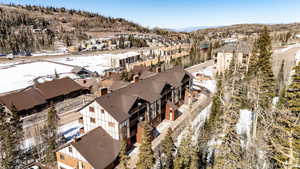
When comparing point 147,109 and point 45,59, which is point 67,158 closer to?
point 147,109

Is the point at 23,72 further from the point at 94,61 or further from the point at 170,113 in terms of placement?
the point at 170,113

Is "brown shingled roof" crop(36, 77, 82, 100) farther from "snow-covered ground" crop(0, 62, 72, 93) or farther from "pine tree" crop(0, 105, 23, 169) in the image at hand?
"pine tree" crop(0, 105, 23, 169)

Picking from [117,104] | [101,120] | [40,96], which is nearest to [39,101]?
[40,96]

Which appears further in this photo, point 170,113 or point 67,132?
point 170,113

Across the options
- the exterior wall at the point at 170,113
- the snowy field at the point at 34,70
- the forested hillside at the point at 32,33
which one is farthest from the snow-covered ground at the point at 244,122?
the forested hillside at the point at 32,33

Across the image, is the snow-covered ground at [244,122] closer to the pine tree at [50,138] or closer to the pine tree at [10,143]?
the pine tree at [50,138]

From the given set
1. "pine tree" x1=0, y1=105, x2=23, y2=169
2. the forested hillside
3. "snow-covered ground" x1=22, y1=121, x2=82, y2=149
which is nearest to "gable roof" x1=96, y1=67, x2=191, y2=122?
"snow-covered ground" x1=22, y1=121, x2=82, y2=149

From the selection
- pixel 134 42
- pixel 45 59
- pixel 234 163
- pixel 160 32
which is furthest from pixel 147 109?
pixel 160 32
